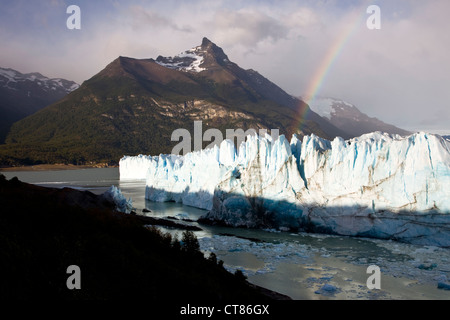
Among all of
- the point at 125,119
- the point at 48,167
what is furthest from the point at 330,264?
the point at 125,119

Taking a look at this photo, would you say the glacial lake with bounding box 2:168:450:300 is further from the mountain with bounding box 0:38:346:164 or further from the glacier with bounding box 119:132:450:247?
the mountain with bounding box 0:38:346:164

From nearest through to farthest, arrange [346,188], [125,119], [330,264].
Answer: [330,264] < [346,188] < [125,119]

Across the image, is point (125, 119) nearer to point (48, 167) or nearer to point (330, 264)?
point (48, 167)

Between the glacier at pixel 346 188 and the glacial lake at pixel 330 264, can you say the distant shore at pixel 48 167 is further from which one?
the glacial lake at pixel 330 264

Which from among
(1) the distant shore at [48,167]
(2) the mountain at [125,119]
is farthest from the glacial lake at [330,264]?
(2) the mountain at [125,119]

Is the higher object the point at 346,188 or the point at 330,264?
the point at 346,188

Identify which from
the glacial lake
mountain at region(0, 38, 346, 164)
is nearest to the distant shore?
mountain at region(0, 38, 346, 164)
